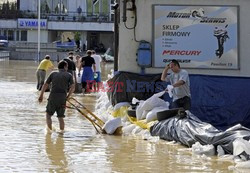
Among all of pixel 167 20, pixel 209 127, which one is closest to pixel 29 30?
pixel 167 20

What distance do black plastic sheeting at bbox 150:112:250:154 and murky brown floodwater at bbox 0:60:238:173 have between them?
19 centimetres

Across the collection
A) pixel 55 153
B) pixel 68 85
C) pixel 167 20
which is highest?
pixel 167 20

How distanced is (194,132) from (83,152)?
6.22 feet

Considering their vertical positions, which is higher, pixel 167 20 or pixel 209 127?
pixel 167 20

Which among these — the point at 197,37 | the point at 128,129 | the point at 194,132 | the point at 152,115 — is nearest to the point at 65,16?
the point at 197,37

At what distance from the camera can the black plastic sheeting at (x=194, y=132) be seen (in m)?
9.18

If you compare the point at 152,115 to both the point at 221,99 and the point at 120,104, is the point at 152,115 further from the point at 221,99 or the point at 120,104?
the point at 221,99

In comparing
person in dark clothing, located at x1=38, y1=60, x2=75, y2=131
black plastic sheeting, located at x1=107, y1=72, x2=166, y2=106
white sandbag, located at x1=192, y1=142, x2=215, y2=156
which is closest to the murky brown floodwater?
white sandbag, located at x1=192, y1=142, x2=215, y2=156

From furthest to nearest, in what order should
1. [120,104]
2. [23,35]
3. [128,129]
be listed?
[23,35], [120,104], [128,129]

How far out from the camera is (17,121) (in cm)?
1324

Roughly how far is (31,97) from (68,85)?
302 inches

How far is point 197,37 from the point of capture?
14.8 metres

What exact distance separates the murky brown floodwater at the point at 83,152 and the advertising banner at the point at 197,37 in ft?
9.86

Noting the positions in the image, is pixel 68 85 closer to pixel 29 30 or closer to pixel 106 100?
pixel 106 100
